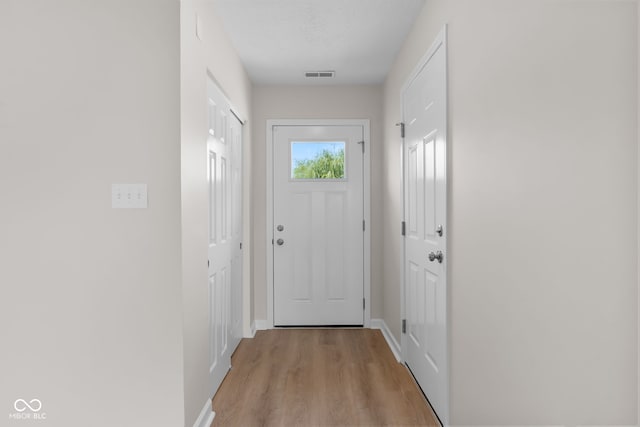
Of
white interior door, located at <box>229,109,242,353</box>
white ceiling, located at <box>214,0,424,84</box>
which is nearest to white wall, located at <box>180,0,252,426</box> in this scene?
white ceiling, located at <box>214,0,424,84</box>

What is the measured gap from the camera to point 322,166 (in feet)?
13.3

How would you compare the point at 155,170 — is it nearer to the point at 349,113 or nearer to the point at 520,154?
the point at 520,154

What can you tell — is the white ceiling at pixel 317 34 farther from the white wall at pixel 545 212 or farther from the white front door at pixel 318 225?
the white wall at pixel 545 212

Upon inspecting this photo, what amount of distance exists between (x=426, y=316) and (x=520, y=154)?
140 centimetres

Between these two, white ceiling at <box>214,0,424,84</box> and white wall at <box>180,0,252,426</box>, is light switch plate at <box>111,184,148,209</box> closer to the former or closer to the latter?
white wall at <box>180,0,252,426</box>

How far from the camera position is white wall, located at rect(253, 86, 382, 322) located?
13.2 ft

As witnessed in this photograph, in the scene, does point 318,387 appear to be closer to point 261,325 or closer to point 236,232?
point 236,232

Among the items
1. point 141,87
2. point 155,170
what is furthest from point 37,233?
point 141,87

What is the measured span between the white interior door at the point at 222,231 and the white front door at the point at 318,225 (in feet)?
2.09

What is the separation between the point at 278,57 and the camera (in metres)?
3.32

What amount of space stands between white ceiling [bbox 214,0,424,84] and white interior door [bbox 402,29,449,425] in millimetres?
429

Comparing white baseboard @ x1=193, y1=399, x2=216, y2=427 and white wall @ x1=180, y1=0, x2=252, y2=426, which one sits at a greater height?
white wall @ x1=180, y1=0, x2=252, y2=426

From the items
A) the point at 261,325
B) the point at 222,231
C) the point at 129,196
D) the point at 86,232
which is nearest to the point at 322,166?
the point at 222,231

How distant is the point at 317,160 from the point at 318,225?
0.66 meters
